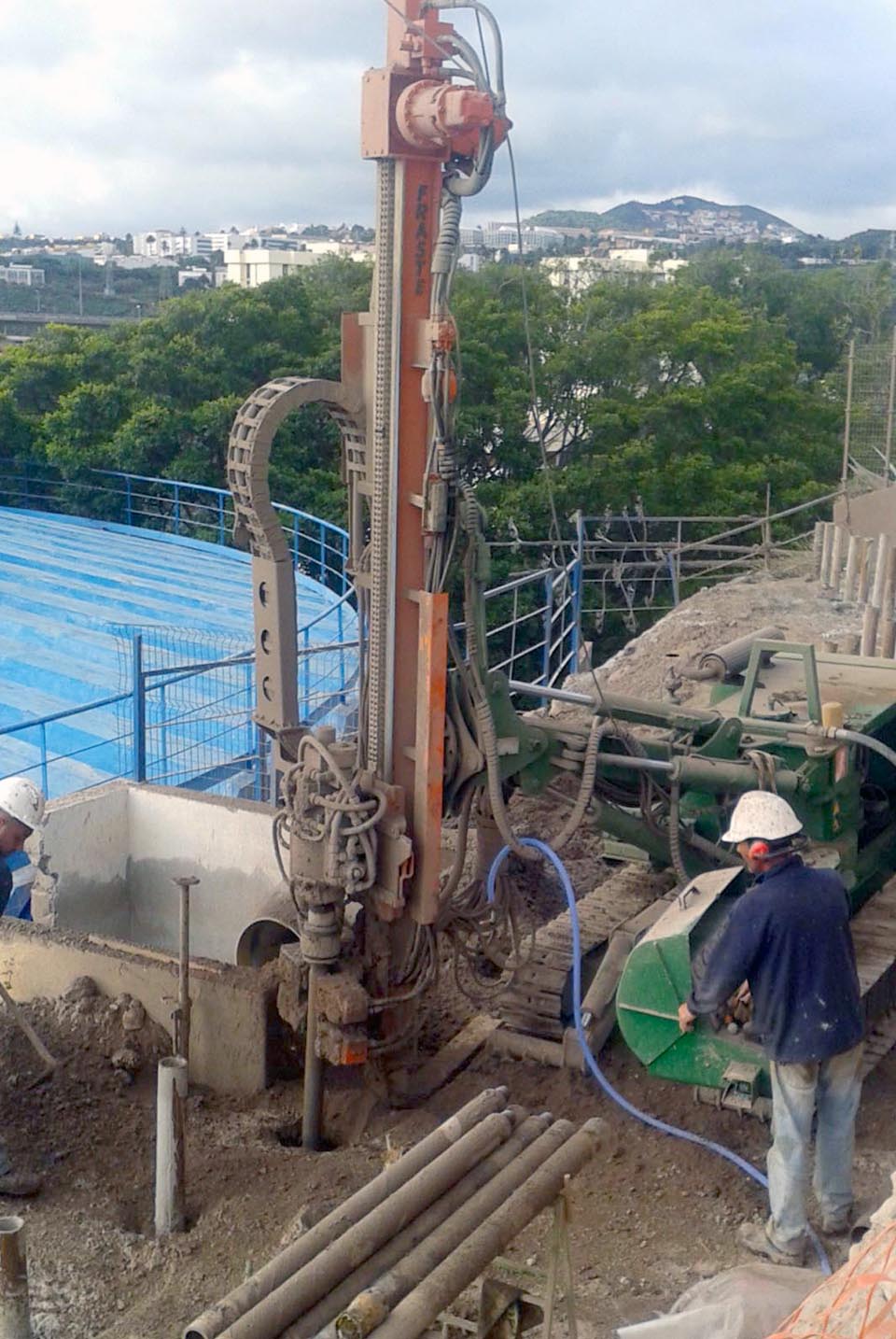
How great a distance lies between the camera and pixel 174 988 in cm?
743

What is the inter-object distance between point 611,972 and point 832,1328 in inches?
181

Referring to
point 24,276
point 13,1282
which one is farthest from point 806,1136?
point 24,276

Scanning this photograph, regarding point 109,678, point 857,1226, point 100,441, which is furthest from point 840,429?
point 857,1226

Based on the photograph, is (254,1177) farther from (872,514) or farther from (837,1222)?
(872,514)

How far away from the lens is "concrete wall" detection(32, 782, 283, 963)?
9.91 metres

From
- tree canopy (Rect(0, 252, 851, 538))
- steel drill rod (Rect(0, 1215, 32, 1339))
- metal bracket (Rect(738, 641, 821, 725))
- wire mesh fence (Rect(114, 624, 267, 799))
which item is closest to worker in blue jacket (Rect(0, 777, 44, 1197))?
steel drill rod (Rect(0, 1215, 32, 1339))

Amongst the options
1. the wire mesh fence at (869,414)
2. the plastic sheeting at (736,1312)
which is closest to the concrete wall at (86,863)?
the plastic sheeting at (736,1312)

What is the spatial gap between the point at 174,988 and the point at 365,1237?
3955mm

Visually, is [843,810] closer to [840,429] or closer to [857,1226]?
[857,1226]

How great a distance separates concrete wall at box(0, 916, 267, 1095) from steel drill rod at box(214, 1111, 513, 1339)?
3.15m

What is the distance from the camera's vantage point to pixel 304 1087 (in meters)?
7.06

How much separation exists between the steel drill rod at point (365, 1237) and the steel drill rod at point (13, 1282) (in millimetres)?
1401

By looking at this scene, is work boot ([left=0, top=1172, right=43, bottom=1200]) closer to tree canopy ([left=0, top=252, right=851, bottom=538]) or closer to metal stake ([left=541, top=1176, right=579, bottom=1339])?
metal stake ([left=541, top=1176, right=579, bottom=1339])

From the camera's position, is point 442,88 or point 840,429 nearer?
point 442,88
